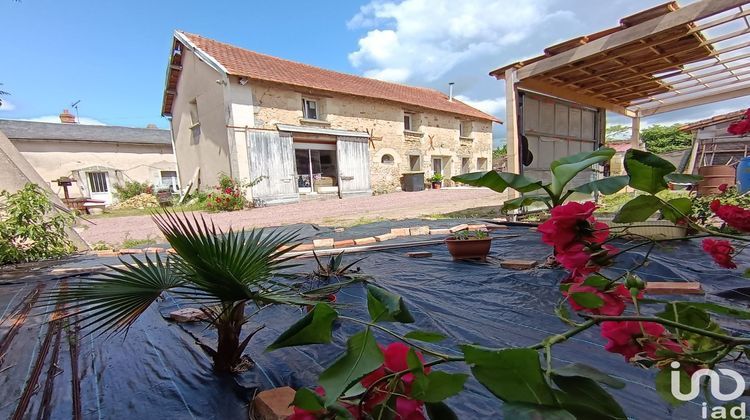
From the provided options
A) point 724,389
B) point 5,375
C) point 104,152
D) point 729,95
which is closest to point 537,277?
point 724,389

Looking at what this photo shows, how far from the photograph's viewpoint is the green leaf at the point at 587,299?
0.55 meters

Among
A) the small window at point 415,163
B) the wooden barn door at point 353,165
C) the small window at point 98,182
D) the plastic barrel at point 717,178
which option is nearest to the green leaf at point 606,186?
the plastic barrel at point 717,178

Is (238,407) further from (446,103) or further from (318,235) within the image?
(446,103)

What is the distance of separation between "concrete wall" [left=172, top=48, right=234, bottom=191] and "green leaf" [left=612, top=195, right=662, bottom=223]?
1113 centimetres

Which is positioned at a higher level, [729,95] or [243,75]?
[243,75]

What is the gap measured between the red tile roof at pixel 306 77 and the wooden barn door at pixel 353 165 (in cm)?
A: 195

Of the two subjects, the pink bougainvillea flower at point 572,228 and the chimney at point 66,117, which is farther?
the chimney at point 66,117

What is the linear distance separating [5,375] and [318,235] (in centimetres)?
369

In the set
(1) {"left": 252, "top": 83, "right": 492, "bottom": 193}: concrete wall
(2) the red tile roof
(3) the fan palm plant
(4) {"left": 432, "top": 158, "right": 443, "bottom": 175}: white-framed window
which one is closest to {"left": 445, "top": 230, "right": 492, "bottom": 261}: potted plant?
(3) the fan palm plant

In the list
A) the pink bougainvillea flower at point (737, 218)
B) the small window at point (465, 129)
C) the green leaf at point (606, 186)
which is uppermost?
the small window at point (465, 129)

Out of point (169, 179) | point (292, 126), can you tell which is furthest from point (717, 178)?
point (169, 179)

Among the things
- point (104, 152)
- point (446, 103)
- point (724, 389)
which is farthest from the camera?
point (446, 103)

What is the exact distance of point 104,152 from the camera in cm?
1644

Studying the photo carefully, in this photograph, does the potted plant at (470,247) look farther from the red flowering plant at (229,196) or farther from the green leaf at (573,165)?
the red flowering plant at (229,196)
